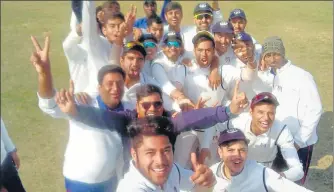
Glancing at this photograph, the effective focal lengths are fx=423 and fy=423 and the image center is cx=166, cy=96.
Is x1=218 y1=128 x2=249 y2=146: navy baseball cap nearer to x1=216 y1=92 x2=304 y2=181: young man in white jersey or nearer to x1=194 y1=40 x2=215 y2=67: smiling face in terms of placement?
x1=216 y1=92 x2=304 y2=181: young man in white jersey

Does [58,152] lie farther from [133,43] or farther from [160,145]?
[160,145]

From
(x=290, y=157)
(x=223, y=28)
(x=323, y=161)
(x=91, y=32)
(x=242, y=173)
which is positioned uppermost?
(x=223, y=28)

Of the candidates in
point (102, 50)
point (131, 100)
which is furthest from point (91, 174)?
point (102, 50)

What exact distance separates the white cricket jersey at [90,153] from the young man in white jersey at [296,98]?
2.15m

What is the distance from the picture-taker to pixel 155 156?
2.82 m

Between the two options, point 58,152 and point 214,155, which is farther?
point 58,152

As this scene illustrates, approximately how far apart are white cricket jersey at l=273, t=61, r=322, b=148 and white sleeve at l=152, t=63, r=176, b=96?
124 centimetres

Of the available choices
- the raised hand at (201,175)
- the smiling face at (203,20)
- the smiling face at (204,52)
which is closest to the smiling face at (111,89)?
the raised hand at (201,175)

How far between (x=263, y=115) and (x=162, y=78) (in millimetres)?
1390

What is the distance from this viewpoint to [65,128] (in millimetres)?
6969

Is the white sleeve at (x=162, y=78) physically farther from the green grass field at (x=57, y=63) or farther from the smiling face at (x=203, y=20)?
the green grass field at (x=57, y=63)

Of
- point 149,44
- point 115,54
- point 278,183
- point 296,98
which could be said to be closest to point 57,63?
point 149,44

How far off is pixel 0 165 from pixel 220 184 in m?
1.86

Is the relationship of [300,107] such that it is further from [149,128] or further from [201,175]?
[149,128]
